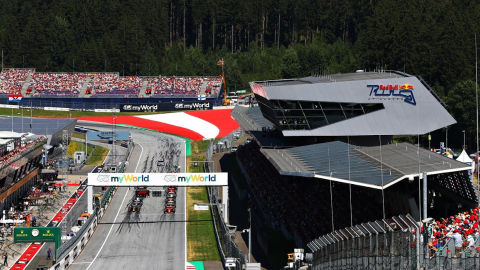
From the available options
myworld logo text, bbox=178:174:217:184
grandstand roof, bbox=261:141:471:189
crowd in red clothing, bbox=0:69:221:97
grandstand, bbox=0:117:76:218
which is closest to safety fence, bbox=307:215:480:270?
grandstand roof, bbox=261:141:471:189

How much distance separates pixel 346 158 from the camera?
56.5 m

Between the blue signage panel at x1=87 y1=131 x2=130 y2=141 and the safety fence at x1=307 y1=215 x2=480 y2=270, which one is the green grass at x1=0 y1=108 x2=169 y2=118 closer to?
the blue signage panel at x1=87 y1=131 x2=130 y2=141

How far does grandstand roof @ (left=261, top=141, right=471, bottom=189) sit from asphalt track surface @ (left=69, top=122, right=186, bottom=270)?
9.62 m

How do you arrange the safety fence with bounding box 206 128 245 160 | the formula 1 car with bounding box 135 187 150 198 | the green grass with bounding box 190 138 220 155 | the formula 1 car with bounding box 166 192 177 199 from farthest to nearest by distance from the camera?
the green grass with bounding box 190 138 220 155 < the safety fence with bounding box 206 128 245 160 < the formula 1 car with bounding box 135 187 150 198 < the formula 1 car with bounding box 166 192 177 199

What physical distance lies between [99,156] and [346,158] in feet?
170

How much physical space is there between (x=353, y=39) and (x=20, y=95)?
260ft

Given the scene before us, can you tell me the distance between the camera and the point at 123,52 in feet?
532

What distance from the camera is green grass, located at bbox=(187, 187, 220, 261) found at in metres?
58.1

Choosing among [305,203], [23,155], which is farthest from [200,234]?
[23,155]

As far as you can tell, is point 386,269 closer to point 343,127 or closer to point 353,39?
point 343,127

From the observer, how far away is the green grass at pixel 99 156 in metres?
99.0

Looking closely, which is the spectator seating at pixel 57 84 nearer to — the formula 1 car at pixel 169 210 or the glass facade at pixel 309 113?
the formula 1 car at pixel 169 210

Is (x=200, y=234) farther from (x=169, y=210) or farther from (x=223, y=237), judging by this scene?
(x=169, y=210)

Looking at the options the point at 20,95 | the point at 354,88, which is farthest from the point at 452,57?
the point at 20,95
